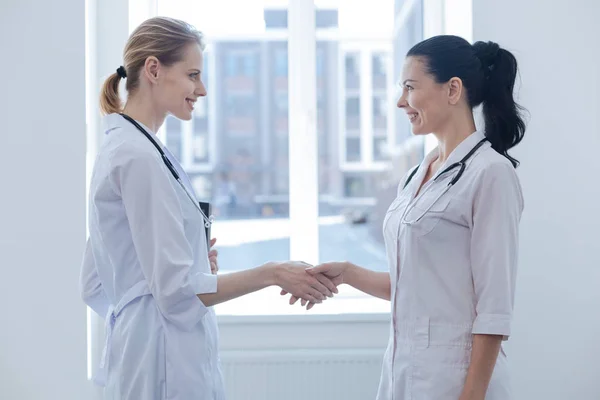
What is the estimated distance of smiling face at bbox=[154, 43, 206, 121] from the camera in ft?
5.13

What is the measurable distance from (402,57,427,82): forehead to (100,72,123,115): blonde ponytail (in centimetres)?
78

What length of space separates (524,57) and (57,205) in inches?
78.7

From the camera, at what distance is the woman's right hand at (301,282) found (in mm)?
1666

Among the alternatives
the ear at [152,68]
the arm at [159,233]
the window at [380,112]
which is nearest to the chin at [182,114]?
the ear at [152,68]

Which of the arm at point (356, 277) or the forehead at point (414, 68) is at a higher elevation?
the forehead at point (414, 68)

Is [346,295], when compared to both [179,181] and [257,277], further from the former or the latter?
[179,181]

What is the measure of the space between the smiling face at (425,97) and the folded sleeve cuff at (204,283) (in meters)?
0.70

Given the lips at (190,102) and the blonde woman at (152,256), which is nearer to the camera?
the blonde woman at (152,256)

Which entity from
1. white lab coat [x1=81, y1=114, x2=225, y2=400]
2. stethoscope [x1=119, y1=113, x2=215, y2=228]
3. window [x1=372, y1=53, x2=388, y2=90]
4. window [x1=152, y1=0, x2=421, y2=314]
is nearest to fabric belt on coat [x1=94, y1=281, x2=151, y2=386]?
white lab coat [x1=81, y1=114, x2=225, y2=400]

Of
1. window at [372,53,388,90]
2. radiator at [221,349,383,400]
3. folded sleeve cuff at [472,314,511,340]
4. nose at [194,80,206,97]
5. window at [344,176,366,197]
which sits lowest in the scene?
radiator at [221,349,383,400]

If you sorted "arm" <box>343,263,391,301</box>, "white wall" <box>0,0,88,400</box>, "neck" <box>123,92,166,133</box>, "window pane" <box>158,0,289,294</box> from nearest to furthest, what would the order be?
"neck" <box>123,92,166,133</box> < "arm" <box>343,263,391,301</box> < "white wall" <box>0,0,88,400</box> < "window pane" <box>158,0,289,294</box>

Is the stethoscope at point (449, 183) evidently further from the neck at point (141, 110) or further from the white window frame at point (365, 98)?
the white window frame at point (365, 98)

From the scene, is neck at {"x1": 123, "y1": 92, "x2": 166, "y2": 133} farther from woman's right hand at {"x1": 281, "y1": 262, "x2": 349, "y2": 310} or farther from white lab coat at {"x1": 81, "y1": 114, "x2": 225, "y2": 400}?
woman's right hand at {"x1": 281, "y1": 262, "x2": 349, "y2": 310}

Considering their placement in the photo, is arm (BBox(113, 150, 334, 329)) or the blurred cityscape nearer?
arm (BBox(113, 150, 334, 329))
